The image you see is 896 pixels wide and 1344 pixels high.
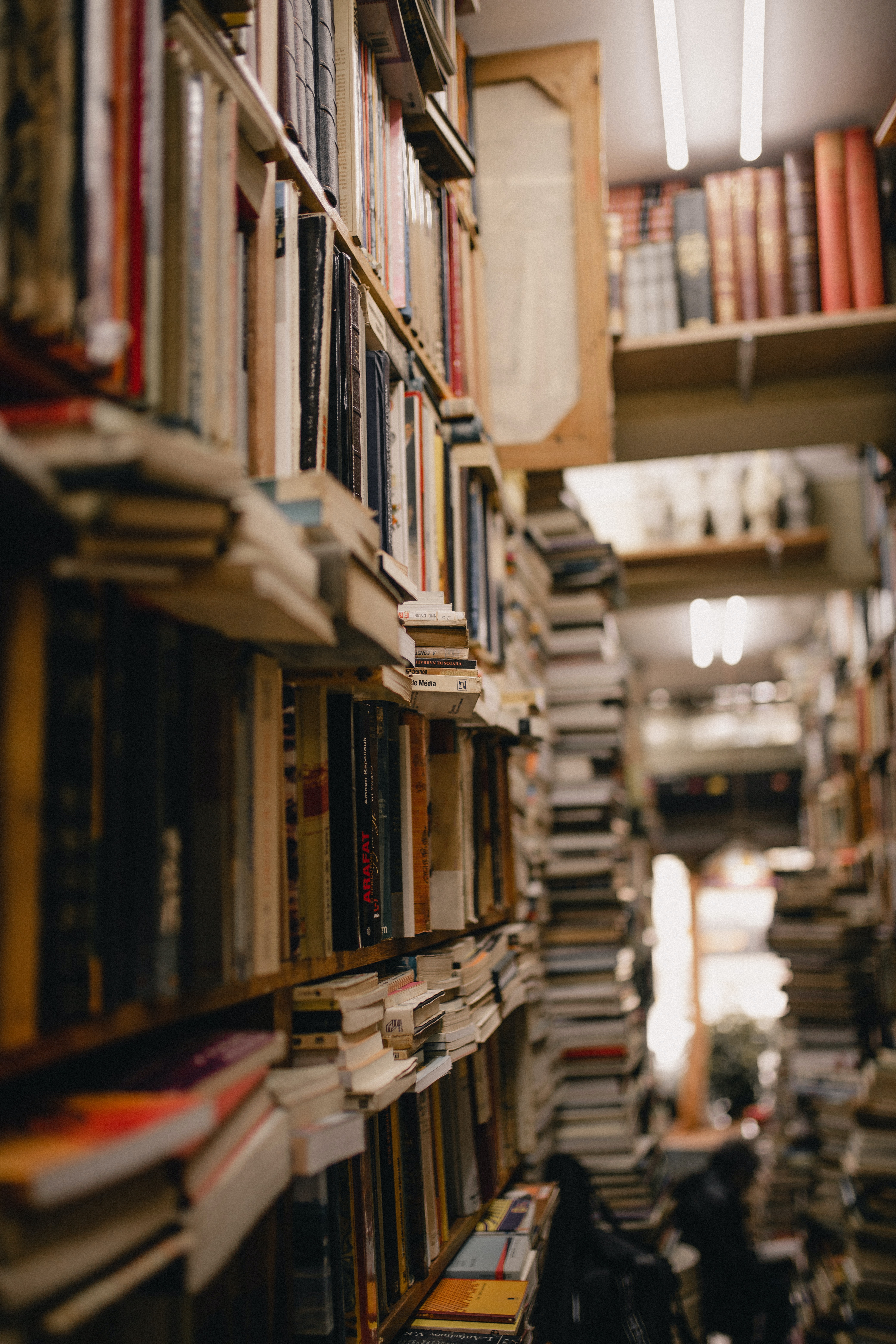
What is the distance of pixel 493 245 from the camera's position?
2490 millimetres

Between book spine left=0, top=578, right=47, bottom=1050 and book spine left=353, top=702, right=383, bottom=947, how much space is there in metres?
0.56

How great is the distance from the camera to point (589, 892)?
3014mm

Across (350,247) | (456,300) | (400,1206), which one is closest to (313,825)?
(400,1206)

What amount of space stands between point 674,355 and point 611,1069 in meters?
2.08

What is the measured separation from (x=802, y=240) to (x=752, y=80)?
0.48 metres

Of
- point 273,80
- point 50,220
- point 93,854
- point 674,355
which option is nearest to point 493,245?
point 674,355

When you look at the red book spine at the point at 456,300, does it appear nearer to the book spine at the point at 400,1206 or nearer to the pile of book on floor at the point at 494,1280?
the book spine at the point at 400,1206

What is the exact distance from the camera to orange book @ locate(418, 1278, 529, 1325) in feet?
4.29

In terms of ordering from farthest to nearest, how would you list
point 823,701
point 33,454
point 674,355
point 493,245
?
point 823,701 < point 674,355 < point 493,245 < point 33,454

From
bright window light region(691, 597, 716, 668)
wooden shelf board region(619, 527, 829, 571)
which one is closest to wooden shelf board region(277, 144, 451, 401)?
wooden shelf board region(619, 527, 829, 571)

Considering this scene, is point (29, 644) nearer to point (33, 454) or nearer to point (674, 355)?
point (33, 454)

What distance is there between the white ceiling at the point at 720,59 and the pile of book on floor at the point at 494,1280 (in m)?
2.60

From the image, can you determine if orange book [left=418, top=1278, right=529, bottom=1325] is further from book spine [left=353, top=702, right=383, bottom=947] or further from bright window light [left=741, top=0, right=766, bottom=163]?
bright window light [left=741, top=0, right=766, bottom=163]

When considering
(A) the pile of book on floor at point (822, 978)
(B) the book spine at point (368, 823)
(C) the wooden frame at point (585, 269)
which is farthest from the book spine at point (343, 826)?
(A) the pile of book on floor at point (822, 978)
